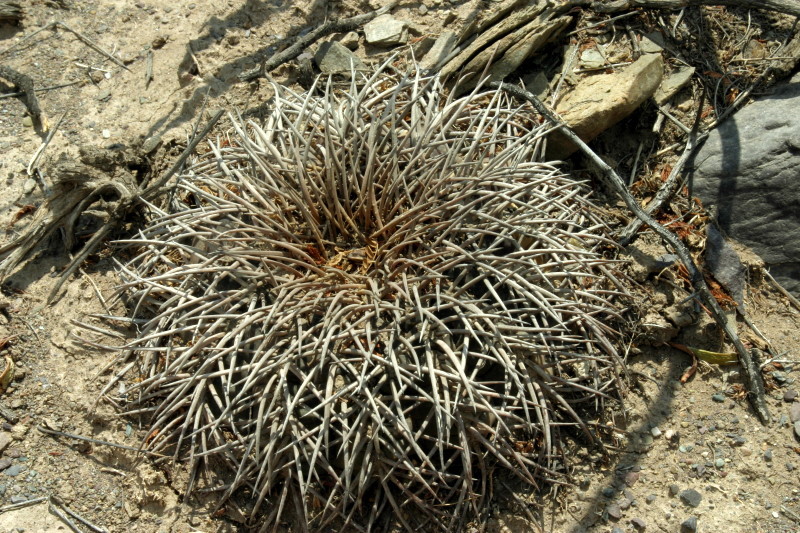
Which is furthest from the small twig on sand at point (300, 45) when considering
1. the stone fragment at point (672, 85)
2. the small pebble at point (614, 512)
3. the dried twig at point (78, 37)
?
the small pebble at point (614, 512)

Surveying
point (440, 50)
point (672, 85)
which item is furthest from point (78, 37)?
point (672, 85)

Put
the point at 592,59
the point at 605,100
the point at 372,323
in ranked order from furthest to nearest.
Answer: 1. the point at 592,59
2. the point at 605,100
3. the point at 372,323

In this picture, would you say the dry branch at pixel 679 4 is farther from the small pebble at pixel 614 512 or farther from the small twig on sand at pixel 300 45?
the small pebble at pixel 614 512

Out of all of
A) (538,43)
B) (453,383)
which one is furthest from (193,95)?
(453,383)

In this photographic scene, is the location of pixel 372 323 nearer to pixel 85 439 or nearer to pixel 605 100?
pixel 85 439

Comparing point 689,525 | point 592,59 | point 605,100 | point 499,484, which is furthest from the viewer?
point 592,59

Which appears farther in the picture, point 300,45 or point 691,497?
Result: point 300,45

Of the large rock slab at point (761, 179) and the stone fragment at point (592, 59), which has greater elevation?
the stone fragment at point (592, 59)
